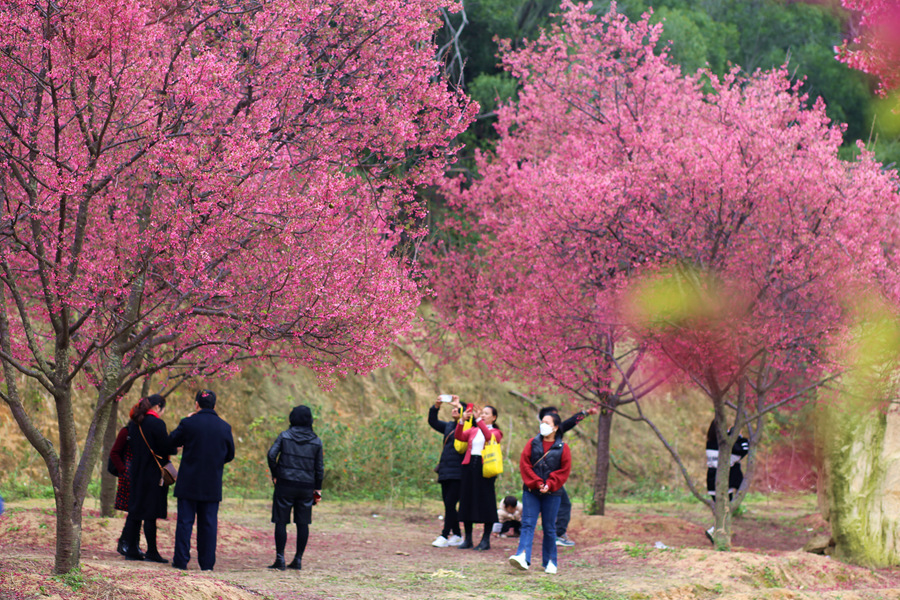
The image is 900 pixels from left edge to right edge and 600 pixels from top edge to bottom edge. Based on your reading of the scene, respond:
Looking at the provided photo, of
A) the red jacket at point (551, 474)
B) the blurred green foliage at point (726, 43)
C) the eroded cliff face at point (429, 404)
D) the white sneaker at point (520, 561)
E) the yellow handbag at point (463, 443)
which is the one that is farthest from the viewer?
the blurred green foliage at point (726, 43)

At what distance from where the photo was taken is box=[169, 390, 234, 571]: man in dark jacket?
8797 millimetres

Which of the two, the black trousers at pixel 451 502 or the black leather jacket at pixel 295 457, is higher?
the black leather jacket at pixel 295 457

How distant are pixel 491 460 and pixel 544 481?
2030 millimetres

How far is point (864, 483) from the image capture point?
12.0 meters

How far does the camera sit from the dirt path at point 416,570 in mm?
7117

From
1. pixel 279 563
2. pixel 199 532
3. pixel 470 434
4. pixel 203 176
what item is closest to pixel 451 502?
pixel 470 434

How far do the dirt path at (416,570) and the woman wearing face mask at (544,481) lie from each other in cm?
27

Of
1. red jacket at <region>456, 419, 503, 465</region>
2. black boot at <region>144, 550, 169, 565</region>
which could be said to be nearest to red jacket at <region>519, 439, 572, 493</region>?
red jacket at <region>456, 419, 503, 465</region>

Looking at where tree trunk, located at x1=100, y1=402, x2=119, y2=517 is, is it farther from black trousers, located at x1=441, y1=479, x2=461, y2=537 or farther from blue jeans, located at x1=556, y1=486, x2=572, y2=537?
blue jeans, located at x1=556, y1=486, x2=572, y2=537

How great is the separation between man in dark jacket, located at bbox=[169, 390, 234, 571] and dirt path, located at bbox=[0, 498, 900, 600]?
0.28 meters

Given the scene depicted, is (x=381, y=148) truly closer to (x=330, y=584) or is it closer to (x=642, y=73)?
(x=330, y=584)

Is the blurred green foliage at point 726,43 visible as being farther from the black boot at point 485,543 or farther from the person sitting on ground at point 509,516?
the black boot at point 485,543

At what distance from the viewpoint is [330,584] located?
341 inches

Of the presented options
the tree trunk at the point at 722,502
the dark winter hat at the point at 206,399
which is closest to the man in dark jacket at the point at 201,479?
the dark winter hat at the point at 206,399
